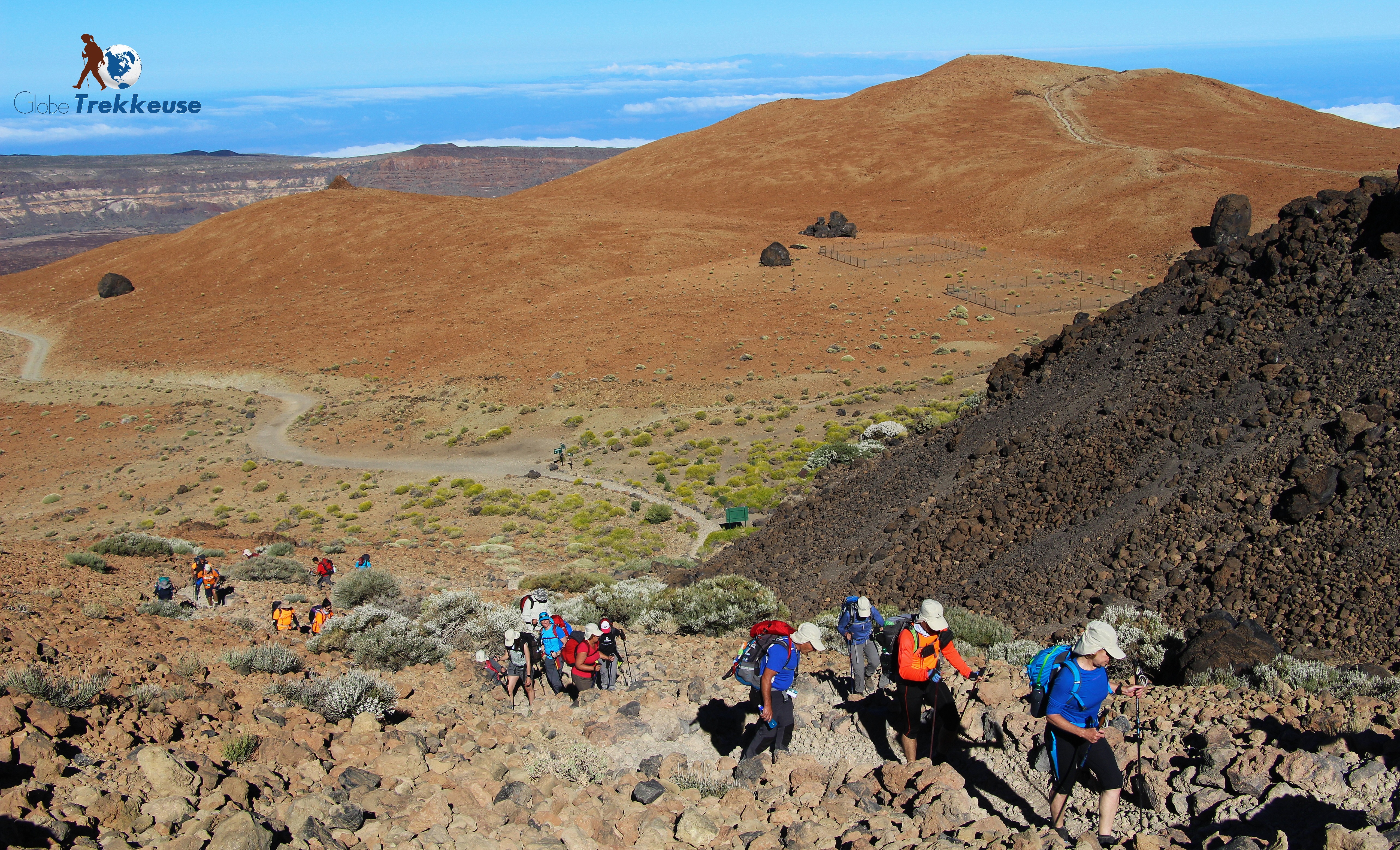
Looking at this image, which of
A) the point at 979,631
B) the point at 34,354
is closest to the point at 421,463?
the point at 979,631

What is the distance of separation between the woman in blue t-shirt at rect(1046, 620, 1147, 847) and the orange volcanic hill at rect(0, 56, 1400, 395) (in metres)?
34.8

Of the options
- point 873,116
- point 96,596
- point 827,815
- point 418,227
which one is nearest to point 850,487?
point 827,815

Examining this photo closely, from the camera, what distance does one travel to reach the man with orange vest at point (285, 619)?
11859mm

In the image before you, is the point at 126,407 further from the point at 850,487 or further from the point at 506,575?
the point at 850,487

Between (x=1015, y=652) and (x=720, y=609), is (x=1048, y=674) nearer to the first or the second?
(x=1015, y=652)

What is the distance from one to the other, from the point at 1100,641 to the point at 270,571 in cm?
1499

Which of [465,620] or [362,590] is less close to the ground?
[465,620]

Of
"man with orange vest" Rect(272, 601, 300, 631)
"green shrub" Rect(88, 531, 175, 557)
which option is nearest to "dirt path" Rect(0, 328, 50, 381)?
"green shrub" Rect(88, 531, 175, 557)

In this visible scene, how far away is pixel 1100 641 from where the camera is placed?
543cm

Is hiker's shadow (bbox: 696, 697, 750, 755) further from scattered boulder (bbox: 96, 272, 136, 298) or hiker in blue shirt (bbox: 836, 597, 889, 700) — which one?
scattered boulder (bbox: 96, 272, 136, 298)

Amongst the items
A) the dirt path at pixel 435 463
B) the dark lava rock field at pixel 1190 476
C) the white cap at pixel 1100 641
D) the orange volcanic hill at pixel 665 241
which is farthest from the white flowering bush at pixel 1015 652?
the orange volcanic hill at pixel 665 241

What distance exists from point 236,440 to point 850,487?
3088 cm

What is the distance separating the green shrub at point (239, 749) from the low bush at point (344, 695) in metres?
1.00

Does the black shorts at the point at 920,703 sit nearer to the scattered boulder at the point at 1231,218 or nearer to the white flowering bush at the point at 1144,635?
the white flowering bush at the point at 1144,635
